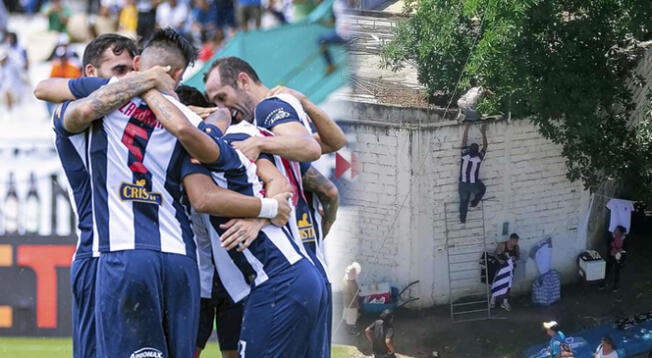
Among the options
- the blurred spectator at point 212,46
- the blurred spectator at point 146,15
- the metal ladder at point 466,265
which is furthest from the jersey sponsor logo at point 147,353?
the blurred spectator at point 146,15

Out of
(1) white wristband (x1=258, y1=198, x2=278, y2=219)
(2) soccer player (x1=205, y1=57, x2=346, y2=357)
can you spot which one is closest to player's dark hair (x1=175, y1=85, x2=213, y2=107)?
(2) soccer player (x1=205, y1=57, x2=346, y2=357)

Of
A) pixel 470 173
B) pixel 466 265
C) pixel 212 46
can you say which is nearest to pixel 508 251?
pixel 466 265

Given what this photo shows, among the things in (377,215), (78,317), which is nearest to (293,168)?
(78,317)

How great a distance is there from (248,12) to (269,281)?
2.99 metres

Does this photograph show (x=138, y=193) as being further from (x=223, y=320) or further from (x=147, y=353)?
(x=223, y=320)

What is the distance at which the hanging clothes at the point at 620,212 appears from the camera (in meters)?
6.08

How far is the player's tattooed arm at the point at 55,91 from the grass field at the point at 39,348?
285 cm

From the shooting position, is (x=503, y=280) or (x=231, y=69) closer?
(x=231, y=69)

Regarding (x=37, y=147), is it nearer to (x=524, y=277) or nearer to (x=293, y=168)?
(x=293, y=168)

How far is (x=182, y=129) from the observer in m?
3.47

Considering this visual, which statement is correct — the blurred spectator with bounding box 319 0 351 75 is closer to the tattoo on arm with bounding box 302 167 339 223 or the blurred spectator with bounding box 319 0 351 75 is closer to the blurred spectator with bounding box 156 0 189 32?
the tattoo on arm with bounding box 302 167 339 223

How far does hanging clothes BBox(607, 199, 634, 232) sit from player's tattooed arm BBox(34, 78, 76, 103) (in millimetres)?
3680

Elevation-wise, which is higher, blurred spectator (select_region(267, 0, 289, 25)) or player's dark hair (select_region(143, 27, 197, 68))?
blurred spectator (select_region(267, 0, 289, 25))

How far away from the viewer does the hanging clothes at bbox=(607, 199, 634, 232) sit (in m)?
6.08
